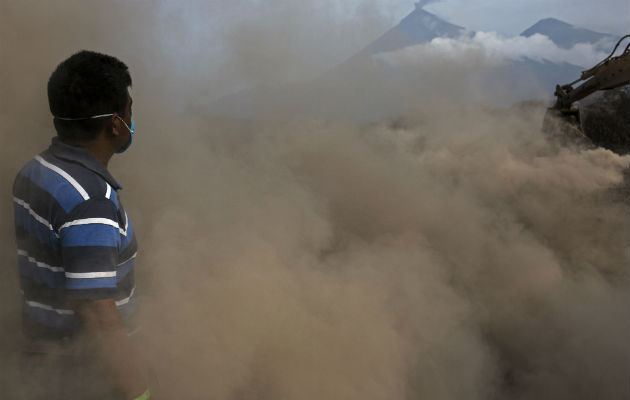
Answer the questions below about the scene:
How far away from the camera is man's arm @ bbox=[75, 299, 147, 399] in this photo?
3.68 feet

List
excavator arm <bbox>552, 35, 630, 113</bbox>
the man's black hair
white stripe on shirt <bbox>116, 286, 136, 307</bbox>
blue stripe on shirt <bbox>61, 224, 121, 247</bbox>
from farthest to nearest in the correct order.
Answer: excavator arm <bbox>552, 35, 630, 113</bbox> → white stripe on shirt <bbox>116, 286, 136, 307</bbox> → the man's black hair → blue stripe on shirt <bbox>61, 224, 121, 247</bbox>

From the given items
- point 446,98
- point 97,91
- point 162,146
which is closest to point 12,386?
point 97,91

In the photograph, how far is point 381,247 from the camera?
3.60 metres

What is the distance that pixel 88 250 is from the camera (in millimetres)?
1081

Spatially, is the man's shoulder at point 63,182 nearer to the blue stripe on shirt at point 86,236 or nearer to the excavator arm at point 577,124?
the blue stripe on shirt at point 86,236

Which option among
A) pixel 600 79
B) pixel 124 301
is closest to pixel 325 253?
pixel 124 301

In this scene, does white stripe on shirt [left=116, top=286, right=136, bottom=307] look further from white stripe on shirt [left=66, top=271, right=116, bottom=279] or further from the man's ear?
the man's ear

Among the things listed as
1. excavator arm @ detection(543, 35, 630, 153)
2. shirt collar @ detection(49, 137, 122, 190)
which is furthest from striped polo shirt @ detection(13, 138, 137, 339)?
excavator arm @ detection(543, 35, 630, 153)

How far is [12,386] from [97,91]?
128cm

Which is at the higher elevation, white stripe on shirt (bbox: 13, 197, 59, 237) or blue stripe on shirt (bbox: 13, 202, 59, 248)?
white stripe on shirt (bbox: 13, 197, 59, 237)

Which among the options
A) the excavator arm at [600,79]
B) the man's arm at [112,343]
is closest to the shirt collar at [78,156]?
the man's arm at [112,343]

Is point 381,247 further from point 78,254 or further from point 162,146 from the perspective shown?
point 78,254

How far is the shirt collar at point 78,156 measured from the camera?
1.18m

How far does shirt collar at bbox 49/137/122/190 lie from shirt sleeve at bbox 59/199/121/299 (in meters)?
0.13
